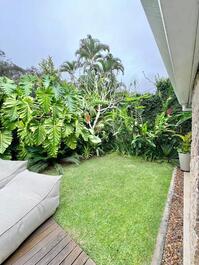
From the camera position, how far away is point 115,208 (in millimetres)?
3391

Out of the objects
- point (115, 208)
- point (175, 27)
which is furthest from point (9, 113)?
point (175, 27)

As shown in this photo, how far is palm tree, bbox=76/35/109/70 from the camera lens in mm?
14945

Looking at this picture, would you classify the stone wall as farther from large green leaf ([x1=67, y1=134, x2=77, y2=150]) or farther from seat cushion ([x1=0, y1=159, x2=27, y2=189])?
large green leaf ([x1=67, y1=134, x2=77, y2=150])

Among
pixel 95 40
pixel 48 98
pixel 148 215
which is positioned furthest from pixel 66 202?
pixel 95 40

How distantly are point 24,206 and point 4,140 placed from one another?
305 cm

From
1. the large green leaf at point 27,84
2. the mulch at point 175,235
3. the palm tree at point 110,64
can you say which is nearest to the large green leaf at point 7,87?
the large green leaf at point 27,84

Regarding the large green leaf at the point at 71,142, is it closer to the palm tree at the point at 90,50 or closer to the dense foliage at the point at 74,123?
the dense foliage at the point at 74,123

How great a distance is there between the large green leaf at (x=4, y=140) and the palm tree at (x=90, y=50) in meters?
10.4

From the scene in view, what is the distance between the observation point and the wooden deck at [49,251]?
2320mm

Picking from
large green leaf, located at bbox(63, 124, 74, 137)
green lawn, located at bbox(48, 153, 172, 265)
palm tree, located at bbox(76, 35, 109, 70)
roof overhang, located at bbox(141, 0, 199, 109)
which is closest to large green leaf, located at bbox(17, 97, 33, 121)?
large green leaf, located at bbox(63, 124, 74, 137)

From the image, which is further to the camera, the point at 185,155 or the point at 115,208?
the point at 185,155

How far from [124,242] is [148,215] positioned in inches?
27.7

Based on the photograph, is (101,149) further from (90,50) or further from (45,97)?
(90,50)

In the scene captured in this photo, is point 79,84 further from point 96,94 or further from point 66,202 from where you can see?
point 66,202
